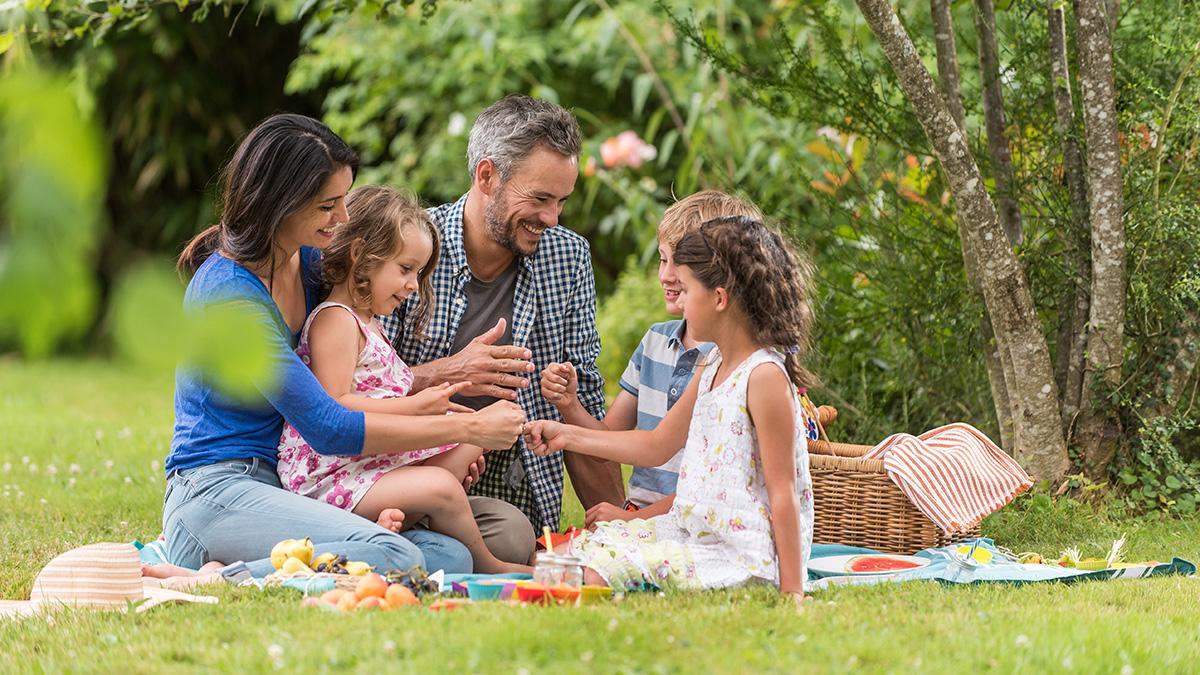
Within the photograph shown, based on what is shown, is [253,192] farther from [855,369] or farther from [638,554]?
[855,369]

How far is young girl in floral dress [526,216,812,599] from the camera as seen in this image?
9.58ft

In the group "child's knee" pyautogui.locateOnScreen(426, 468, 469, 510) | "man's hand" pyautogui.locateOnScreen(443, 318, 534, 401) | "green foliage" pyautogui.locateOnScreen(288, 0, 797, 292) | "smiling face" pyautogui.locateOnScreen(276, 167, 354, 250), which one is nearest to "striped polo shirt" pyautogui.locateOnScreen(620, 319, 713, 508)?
"man's hand" pyautogui.locateOnScreen(443, 318, 534, 401)

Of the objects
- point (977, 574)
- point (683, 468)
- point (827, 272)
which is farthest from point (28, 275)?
point (827, 272)

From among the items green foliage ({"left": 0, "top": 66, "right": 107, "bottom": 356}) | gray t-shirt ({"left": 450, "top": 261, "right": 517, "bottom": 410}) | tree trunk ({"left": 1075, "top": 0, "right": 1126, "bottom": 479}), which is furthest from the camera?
tree trunk ({"left": 1075, "top": 0, "right": 1126, "bottom": 479})

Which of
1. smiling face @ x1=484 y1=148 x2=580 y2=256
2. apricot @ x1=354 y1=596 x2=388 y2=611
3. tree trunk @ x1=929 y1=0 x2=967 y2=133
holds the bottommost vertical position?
apricot @ x1=354 y1=596 x2=388 y2=611

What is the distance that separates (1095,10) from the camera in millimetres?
4090

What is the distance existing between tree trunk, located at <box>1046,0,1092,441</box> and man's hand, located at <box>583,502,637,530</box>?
1.69 meters

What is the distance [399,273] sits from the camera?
10.9 feet

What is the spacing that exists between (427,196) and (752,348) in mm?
6432

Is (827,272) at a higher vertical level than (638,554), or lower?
higher

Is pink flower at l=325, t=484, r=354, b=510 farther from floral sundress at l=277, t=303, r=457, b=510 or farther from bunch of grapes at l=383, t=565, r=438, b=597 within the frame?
bunch of grapes at l=383, t=565, r=438, b=597

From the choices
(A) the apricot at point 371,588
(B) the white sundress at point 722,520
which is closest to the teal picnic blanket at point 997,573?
(B) the white sundress at point 722,520

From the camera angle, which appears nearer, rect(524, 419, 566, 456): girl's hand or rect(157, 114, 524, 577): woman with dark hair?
rect(157, 114, 524, 577): woman with dark hair

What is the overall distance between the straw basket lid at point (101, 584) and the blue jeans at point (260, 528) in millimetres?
270
